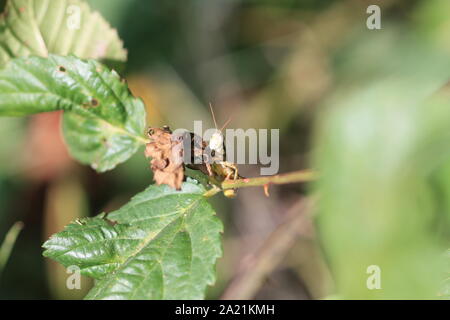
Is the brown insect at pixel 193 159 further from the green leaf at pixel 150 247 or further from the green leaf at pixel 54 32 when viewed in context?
the green leaf at pixel 54 32

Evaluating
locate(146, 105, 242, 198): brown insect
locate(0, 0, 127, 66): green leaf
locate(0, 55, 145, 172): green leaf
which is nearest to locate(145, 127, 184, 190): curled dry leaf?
locate(146, 105, 242, 198): brown insect

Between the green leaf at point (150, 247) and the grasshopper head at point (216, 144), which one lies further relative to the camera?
the grasshopper head at point (216, 144)

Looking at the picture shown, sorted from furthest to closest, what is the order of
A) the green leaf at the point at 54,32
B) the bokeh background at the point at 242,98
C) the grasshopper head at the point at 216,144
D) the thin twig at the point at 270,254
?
the bokeh background at the point at 242,98
the thin twig at the point at 270,254
the green leaf at the point at 54,32
the grasshopper head at the point at 216,144

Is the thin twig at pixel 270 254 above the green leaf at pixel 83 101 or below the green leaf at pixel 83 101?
below

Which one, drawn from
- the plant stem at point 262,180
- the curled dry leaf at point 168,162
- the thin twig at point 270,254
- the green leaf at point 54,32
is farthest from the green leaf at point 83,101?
the thin twig at point 270,254

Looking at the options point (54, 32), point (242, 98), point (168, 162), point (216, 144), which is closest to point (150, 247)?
point (168, 162)

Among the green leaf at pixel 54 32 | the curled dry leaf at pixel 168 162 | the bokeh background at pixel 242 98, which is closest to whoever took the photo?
the curled dry leaf at pixel 168 162

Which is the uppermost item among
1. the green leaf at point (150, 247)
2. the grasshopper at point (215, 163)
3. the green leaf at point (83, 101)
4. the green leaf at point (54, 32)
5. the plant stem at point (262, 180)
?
the green leaf at point (54, 32)
